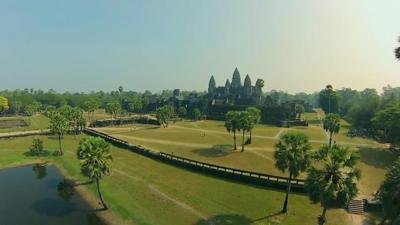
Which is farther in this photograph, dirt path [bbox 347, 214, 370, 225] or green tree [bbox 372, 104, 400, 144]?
green tree [bbox 372, 104, 400, 144]

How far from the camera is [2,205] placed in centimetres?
3800

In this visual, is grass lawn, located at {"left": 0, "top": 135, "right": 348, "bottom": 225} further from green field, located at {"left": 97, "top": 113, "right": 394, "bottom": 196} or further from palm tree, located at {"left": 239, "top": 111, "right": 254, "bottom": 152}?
palm tree, located at {"left": 239, "top": 111, "right": 254, "bottom": 152}

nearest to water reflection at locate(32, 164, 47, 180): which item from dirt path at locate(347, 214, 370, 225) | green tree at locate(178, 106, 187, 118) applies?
dirt path at locate(347, 214, 370, 225)

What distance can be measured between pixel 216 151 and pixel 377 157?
105ft

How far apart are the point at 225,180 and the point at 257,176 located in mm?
4830

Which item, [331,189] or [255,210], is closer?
[331,189]

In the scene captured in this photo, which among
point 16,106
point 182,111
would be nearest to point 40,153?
point 182,111

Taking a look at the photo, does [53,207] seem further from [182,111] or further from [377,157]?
[182,111]

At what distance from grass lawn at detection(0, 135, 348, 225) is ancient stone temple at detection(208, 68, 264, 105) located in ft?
275

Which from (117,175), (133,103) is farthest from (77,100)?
Result: (117,175)

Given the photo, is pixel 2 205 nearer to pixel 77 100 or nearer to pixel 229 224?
pixel 229 224

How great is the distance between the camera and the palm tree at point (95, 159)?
34.8 m

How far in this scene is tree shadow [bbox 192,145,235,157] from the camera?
6092 centimetres

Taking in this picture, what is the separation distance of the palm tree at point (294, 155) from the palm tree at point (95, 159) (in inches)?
791
